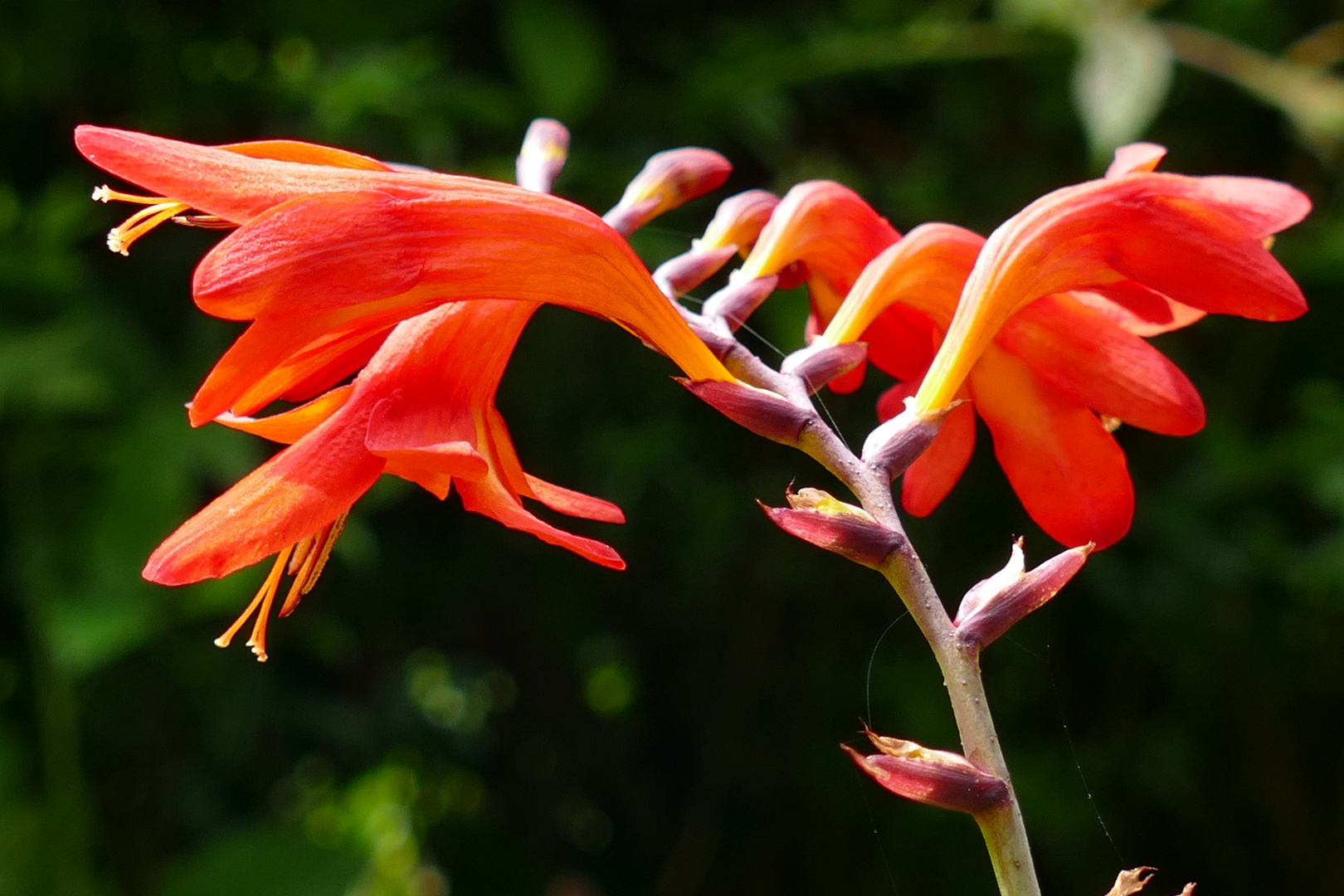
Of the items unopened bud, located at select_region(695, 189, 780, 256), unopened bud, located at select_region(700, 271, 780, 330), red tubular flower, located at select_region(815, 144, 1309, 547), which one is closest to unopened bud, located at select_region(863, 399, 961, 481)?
red tubular flower, located at select_region(815, 144, 1309, 547)

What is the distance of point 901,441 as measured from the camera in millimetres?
645

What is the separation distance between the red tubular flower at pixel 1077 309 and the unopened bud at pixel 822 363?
0.03 metres

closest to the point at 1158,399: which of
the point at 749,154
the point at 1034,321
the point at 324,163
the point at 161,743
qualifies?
the point at 1034,321

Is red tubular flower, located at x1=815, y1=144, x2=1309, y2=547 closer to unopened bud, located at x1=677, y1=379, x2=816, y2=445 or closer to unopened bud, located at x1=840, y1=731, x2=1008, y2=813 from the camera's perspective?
unopened bud, located at x1=677, y1=379, x2=816, y2=445

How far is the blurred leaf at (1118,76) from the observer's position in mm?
1907

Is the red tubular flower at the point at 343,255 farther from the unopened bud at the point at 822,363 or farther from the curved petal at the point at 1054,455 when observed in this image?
the curved petal at the point at 1054,455

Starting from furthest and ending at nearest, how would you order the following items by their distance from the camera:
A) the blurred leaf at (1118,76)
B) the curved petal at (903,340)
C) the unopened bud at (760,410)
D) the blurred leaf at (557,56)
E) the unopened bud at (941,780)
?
the blurred leaf at (557,56) → the blurred leaf at (1118,76) → the curved petal at (903,340) → the unopened bud at (760,410) → the unopened bud at (941,780)

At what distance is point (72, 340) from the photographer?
6.68 ft

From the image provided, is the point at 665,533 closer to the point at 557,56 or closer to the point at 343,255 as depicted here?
the point at 557,56

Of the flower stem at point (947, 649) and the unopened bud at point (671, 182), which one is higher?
the unopened bud at point (671, 182)

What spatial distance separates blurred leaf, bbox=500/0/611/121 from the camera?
2146mm

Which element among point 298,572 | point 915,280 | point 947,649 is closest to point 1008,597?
point 947,649

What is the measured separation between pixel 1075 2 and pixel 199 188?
1928 millimetres

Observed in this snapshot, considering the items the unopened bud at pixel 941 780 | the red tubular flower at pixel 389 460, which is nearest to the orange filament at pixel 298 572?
the red tubular flower at pixel 389 460
